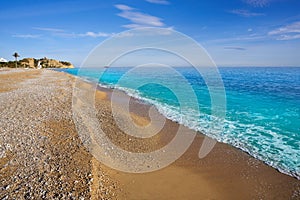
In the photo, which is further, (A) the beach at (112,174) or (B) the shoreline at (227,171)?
(B) the shoreline at (227,171)

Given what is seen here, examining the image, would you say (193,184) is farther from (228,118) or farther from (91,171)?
(228,118)

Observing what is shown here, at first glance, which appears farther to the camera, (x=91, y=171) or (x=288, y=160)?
(x=288, y=160)

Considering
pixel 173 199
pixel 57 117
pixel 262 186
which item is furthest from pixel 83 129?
pixel 262 186

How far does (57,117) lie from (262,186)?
10.9 m

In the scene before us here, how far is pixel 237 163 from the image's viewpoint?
27.9 feet

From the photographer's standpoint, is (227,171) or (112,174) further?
(227,171)

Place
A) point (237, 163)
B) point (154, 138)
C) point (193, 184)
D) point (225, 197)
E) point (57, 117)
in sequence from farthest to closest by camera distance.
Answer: point (57, 117) → point (154, 138) → point (237, 163) → point (193, 184) → point (225, 197)

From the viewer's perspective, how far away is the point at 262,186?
6.86 m

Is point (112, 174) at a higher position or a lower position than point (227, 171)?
higher

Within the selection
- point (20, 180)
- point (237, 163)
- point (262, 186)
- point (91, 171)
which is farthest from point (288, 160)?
point (20, 180)

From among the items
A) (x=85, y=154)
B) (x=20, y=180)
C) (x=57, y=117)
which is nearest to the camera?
(x=20, y=180)

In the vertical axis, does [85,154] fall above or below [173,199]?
above

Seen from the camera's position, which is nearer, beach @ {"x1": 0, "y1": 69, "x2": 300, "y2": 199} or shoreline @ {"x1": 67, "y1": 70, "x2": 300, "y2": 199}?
beach @ {"x1": 0, "y1": 69, "x2": 300, "y2": 199}

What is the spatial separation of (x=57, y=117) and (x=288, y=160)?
12.3m
